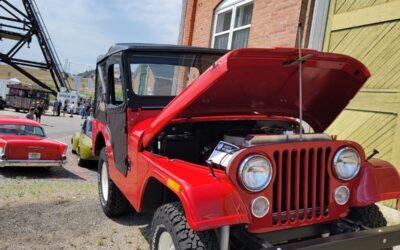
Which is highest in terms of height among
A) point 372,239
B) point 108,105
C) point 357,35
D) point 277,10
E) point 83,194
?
point 277,10

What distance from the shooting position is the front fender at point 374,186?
3.36m

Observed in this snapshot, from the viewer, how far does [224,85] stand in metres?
3.53

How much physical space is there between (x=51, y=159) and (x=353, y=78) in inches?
319

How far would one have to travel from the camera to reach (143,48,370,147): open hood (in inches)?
125

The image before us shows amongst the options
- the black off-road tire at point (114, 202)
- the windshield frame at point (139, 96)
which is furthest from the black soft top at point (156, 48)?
the black off-road tire at point (114, 202)

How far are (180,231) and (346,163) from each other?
1.36 m

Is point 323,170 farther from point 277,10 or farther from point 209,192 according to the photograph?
point 277,10

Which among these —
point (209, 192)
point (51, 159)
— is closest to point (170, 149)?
point (209, 192)

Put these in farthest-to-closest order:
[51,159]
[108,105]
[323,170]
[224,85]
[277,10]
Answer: [51,159] < [277,10] < [108,105] < [224,85] < [323,170]

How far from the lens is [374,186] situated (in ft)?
11.2

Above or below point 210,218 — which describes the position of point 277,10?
above

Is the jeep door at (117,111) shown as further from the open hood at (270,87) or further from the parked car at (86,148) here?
the parked car at (86,148)

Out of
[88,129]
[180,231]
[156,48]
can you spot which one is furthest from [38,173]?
[180,231]

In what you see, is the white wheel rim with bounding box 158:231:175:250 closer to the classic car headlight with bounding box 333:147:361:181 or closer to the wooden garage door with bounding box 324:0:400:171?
the classic car headlight with bounding box 333:147:361:181
